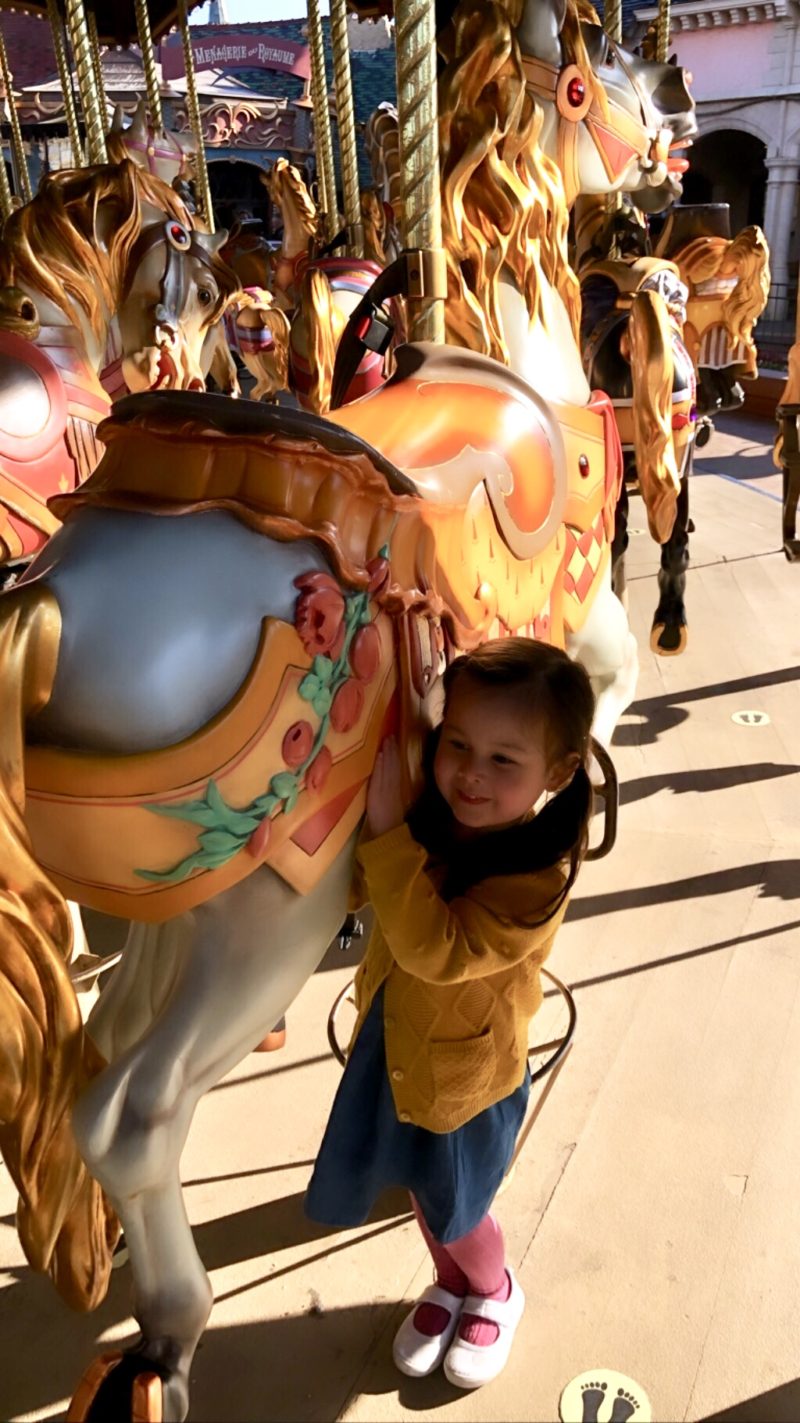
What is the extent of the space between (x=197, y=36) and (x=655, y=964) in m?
Result: 20.5

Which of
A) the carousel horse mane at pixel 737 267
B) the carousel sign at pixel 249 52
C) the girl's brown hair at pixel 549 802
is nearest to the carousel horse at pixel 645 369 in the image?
the carousel horse mane at pixel 737 267

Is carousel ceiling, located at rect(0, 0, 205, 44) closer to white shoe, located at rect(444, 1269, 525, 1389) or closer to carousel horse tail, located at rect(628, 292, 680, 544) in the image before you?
A: carousel horse tail, located at rect(628, 292, 680, 544)

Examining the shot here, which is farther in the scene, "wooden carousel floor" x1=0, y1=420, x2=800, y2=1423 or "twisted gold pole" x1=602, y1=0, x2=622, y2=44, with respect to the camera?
"twisted gold pole" x1=602, y1=0, x2=622, y2=44

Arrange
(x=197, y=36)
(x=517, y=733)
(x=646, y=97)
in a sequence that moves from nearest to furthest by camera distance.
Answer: (x=517, y=733) < (x=646, y=97) < (x=197, y=36)

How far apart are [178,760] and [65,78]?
238 cm

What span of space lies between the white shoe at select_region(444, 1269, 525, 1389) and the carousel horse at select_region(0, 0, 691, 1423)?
33 cm

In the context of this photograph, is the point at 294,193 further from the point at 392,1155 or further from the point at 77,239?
the point at 392,1155

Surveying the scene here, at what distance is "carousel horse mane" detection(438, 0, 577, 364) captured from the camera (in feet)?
4.14

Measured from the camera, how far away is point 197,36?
17766 millimetres

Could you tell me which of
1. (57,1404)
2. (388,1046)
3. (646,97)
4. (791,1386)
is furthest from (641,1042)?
(646,97)

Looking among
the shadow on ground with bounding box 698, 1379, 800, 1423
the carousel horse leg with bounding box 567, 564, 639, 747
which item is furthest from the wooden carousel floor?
the carousel horse leg with bounding box 567, 564, 639, 747

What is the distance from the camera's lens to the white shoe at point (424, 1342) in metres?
1.10

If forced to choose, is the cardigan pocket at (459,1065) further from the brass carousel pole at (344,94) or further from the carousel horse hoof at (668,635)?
the carousel horse hoof at (668,635)

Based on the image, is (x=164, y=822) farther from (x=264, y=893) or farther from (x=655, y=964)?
(x=655, y=964)
